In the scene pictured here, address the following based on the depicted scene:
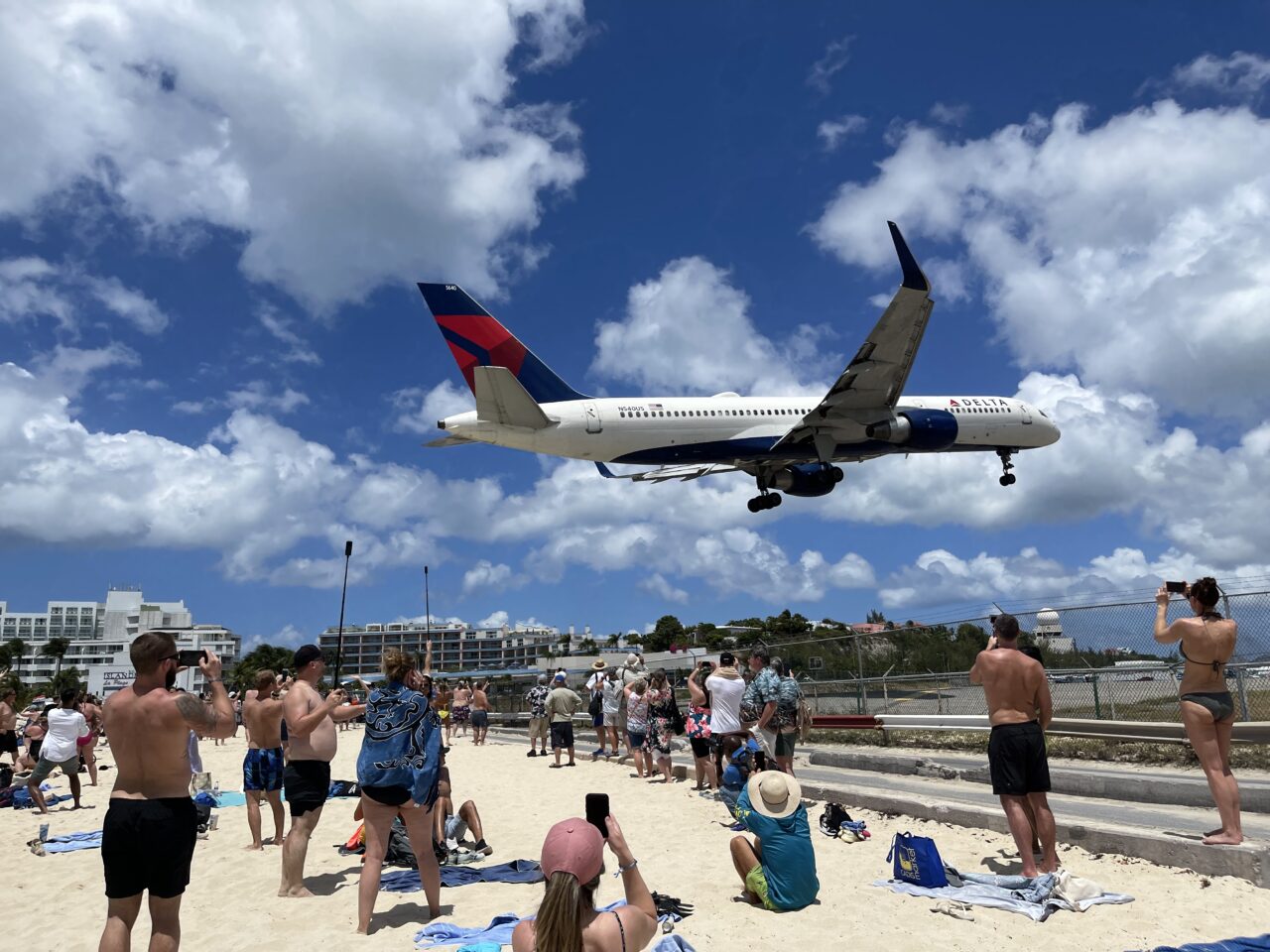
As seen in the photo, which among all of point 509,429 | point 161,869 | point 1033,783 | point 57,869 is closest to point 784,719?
point 1033,783

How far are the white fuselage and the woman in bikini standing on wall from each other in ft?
53.7

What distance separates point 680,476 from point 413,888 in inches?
754

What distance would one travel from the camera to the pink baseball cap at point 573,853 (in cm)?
248

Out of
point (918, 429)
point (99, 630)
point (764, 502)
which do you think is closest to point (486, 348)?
point (764, 502)

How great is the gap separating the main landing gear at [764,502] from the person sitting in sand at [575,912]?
23.4 metres

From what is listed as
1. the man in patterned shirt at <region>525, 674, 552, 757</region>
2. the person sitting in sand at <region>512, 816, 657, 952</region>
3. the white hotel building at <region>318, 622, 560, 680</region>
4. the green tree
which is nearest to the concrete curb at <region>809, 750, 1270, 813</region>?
the person sitting in sand at <region>512, 816, 657, 952</region>

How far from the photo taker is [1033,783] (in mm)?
5367

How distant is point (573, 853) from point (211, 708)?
7.81 ft

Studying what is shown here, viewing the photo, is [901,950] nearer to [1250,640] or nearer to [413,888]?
[413,888]

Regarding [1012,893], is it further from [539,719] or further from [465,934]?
[539,719]

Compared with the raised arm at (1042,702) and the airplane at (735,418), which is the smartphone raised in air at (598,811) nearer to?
the raised arm at (1042,702)

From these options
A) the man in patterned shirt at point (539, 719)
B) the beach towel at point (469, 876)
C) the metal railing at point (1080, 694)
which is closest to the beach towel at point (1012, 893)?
the beach towel at point (469, 876)

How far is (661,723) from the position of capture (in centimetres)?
1133

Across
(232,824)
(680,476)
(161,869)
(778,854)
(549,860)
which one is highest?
(680,476)
